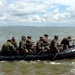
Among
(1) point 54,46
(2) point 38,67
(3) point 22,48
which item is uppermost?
(1) point 54,46

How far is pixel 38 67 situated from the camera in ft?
47.9

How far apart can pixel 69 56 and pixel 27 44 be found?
9.50 feet

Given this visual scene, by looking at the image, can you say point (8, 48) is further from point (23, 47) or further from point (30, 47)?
point (30, 47)

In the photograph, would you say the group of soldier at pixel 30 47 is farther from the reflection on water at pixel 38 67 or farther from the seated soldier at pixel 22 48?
the reflection on water at pixel 38 67

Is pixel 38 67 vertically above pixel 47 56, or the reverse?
pixel 47 56

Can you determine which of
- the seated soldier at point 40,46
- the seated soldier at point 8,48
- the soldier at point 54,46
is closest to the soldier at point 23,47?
the seated soldier at point 8,48

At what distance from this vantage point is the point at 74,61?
1605 cm

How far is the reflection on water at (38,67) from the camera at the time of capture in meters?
13.1

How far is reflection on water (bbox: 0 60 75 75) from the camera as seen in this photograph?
13070 mm

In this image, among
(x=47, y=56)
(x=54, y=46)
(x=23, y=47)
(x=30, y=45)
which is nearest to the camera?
(x=54, y=46)

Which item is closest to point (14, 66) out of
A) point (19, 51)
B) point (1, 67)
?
point (1, 67)

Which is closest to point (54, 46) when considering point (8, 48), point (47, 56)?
point (47, 56)

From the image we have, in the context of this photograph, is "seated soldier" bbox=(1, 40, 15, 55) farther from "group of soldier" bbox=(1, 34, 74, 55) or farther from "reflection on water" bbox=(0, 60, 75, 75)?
"reflection on water" bbox=(0, 60, 75, 75)

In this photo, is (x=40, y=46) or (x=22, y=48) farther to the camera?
(x=40, y=46)
